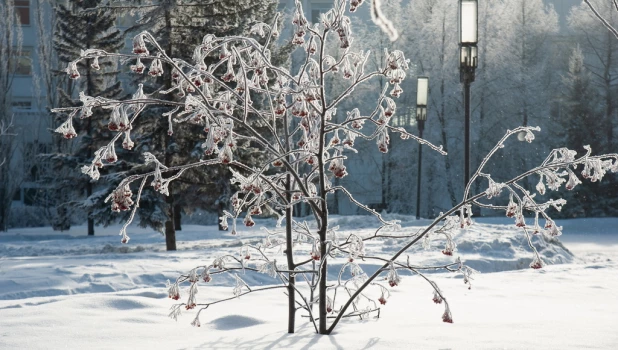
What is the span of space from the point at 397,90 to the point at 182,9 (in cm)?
1179

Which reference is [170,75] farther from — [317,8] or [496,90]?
[317,8]

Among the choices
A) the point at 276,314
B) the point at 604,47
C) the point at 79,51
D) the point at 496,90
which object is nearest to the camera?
the point at 276,314

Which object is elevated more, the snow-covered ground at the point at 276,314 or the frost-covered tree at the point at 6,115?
the frost-covered tree at the point at 6,115

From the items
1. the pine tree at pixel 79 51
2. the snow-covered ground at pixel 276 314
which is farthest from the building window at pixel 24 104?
the snow-covered ground at pixel 276 314

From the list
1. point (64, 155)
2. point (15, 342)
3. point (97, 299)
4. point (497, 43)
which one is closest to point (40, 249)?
point (64, 155)

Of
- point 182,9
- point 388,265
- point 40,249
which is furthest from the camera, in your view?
point 40,249

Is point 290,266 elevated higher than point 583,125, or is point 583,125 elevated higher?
point 583,125

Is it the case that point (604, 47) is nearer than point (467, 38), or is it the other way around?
point (467, 38)

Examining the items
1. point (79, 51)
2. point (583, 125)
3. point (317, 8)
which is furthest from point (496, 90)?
point (79, 51)

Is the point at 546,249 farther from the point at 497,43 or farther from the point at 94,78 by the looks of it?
the point at 497,43

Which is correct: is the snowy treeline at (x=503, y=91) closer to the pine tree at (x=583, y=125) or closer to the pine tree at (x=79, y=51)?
the pine tree at (x=583, y=125)

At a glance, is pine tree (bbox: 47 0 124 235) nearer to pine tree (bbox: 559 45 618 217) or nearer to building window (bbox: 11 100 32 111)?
building window (bbox: 11 100 32 111)

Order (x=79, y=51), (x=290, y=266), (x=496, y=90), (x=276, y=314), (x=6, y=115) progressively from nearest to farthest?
1. (x=290, y=266)
2. (x=276, y=314)
3. (x=79, y=51)
4. (x=6, y=115)
5. (x=496, y=90)

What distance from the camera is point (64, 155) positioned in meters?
19.9
